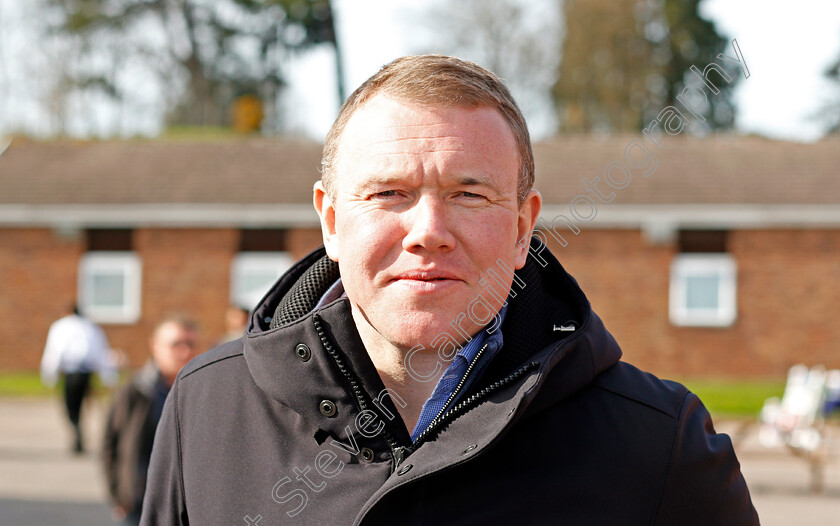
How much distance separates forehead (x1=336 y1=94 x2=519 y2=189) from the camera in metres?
1.88

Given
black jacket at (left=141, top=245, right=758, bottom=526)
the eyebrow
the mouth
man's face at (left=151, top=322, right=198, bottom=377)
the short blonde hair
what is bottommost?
man's face at (left=151, top=322, right=198, bottom=377)

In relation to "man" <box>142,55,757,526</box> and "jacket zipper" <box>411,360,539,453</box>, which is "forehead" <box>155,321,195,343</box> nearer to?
"man" <box>142,55,757,526</box>

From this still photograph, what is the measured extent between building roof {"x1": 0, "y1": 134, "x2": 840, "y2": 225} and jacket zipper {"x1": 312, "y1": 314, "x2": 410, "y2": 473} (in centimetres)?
1754

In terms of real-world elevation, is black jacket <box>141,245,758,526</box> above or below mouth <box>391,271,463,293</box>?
below

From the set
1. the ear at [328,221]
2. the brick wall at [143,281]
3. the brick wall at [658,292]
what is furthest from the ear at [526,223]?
the brick wall at [143,281]

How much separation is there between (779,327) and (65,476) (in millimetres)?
14281

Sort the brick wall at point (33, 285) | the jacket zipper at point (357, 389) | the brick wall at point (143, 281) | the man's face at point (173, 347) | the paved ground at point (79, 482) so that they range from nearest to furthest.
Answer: the jacket zipper at point (357, 389) < the man's face at point (173, 347) < the paved ground at point (79, 482) < the brick wall at point (143, 281) < the brick wall at point (33, 285)

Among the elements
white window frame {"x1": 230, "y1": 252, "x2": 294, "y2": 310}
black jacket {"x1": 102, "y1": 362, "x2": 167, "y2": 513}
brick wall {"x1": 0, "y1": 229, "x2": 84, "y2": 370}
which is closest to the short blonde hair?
black jacket {"x1": 102, "y1": 362, "x2": 167, "y2": 513}

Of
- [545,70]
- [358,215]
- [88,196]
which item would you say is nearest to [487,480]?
[358,215]

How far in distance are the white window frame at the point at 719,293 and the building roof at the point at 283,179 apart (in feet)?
3.07

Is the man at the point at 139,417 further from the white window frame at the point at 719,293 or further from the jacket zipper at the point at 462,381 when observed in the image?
the white window frame at the point at 719,293

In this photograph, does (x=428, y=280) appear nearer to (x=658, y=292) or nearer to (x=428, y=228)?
(x=428, y=228)

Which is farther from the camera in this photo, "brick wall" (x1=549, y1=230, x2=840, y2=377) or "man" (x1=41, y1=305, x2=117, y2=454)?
"brick wall" (x1=549, y1=230, x2=840, y2=377)

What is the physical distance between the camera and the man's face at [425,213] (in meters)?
1.87
